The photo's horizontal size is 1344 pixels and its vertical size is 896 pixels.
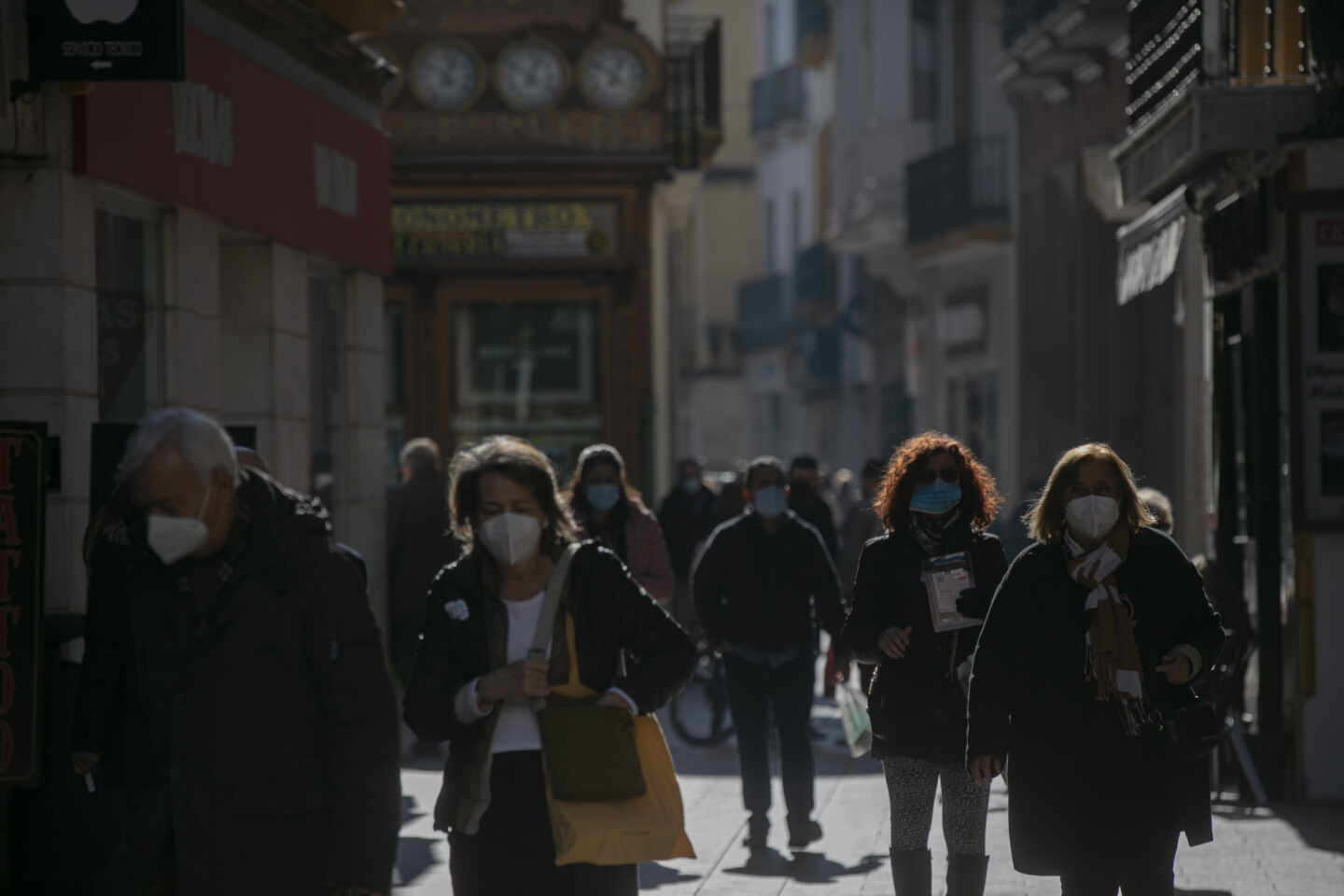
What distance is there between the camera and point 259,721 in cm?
493

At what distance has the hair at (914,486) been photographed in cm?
848

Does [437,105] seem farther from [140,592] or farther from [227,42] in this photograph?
[140,592]

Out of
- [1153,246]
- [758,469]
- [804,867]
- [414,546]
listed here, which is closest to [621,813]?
[804,867]

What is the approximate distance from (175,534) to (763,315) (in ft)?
178

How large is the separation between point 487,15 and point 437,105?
1147 millimetres

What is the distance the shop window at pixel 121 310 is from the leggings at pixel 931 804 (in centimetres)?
406

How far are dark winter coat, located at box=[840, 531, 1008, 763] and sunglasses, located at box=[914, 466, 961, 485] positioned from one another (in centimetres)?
20

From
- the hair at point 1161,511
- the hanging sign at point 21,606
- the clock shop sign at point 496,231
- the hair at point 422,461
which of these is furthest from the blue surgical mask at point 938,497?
the clock shop sign at point 496,231

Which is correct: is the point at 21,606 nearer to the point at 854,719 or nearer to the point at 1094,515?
the point at 1094,515

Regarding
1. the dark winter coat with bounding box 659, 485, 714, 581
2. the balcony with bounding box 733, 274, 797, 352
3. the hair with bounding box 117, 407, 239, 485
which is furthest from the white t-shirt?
the balcony with bounding box 733, 274, 797, 352

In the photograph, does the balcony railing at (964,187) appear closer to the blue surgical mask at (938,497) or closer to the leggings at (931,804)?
the blue surgical mask at (938,497)

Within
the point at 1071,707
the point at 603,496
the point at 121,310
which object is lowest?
the point at 1071,707

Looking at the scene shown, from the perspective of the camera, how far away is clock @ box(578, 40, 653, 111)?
2623 cm

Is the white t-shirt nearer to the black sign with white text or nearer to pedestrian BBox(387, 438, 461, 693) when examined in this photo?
the black sign with white text
